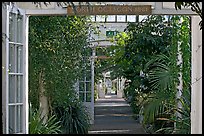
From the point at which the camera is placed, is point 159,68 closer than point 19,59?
No

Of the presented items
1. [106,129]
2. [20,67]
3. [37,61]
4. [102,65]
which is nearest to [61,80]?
[37,61]

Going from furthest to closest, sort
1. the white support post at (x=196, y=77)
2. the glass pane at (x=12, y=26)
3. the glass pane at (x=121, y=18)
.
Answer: the glass pane at (x=121, y=18)
the white support post at (x=196, y=77)
the glass pane at (x=12, y=26)

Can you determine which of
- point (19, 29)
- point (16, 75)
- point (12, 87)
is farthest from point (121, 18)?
point (12, 87)

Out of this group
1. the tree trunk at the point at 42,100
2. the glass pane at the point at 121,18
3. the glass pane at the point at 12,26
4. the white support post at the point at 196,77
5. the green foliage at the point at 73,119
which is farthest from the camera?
the glass pane at the point at 121,18

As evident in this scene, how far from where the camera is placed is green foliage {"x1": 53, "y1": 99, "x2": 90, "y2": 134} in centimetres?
1002

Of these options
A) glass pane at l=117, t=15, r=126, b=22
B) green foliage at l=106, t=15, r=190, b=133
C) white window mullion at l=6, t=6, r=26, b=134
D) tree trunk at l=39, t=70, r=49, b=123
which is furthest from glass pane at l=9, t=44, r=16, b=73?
glass pane at l=117, t=15, r=126, b=22

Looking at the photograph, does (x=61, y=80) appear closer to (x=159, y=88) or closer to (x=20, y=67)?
(x=159, y=88)

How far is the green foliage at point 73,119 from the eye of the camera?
10.0 metres

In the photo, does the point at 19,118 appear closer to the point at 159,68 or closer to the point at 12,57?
the point at 12,57

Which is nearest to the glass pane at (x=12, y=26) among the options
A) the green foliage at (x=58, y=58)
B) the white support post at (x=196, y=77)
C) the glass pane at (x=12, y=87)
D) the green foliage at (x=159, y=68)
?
the glass pane at (x=12, y=87)

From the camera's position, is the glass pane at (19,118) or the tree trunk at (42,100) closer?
the glass pane at (19,118)

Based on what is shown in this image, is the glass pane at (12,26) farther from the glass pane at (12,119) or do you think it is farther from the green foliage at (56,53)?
the green foliage at (56,53)

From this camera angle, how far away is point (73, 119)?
10125mm

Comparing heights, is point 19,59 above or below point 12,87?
above
